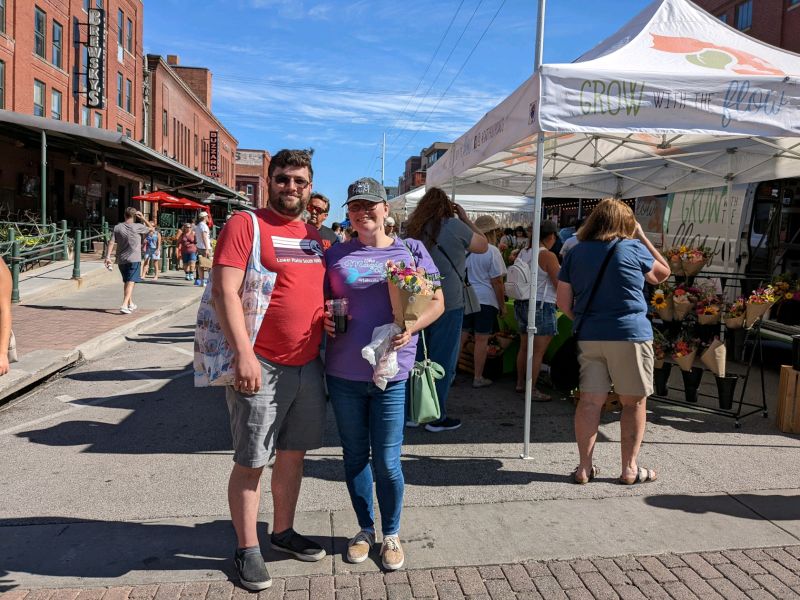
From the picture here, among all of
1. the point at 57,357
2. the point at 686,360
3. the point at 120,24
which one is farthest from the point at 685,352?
the point at 120,24

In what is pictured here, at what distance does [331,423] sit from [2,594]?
2.83 metres

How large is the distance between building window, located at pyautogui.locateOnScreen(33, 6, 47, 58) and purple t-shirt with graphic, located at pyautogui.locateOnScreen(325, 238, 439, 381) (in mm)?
28123

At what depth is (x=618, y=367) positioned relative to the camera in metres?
3.91

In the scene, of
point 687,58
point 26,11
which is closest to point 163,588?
point 687,58

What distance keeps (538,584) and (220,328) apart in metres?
1.88

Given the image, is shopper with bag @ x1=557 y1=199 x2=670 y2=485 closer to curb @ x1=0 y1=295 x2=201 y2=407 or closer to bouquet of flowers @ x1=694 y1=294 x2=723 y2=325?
bouquet of flowers @ x1=694 y1=294 x2=723 y2=325

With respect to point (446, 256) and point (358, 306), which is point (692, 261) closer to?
point (446, 256)

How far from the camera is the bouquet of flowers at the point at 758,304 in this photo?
5.38 meters

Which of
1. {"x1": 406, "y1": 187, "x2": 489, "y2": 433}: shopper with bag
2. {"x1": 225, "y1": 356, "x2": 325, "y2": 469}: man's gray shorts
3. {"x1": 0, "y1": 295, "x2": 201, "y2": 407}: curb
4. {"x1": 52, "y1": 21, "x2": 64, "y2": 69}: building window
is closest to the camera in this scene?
{"x1": 225, "y1": 356, "x2": 325, "y2": 469}: man's gray shorts

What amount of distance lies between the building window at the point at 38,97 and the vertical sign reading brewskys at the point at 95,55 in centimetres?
226

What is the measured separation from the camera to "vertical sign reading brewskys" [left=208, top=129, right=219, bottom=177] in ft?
186

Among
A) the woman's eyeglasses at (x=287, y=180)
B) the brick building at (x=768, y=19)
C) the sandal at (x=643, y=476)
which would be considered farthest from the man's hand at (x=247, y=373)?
the brick building at (x=768, y=19)

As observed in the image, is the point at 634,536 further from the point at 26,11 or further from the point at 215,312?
the point at 26,11

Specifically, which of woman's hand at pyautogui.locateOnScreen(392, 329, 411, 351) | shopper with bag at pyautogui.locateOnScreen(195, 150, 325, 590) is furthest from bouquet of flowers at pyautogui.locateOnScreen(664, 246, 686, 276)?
shopper with bag at pyautogui.locateOnScreen(195, 150, 325, 590)
